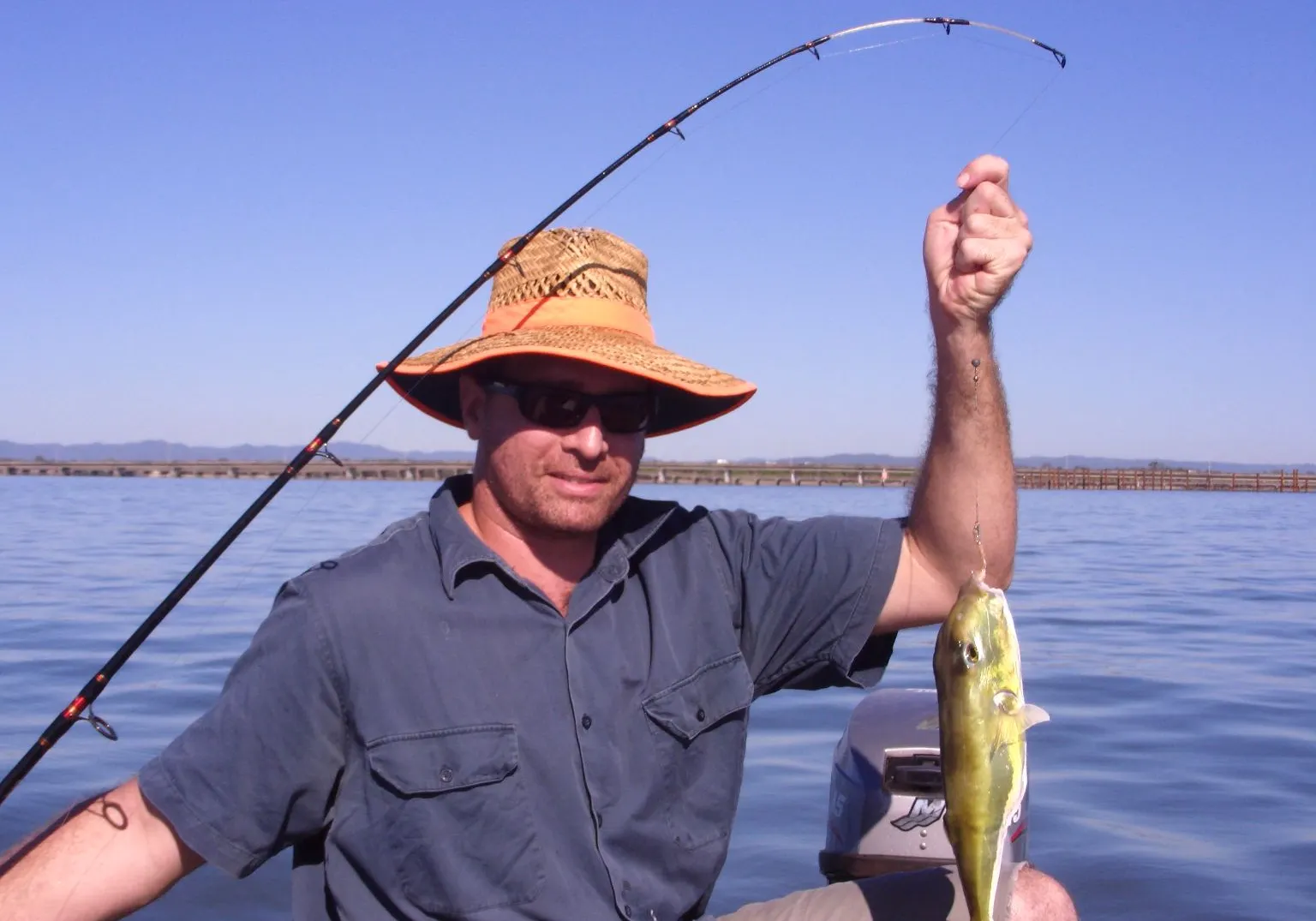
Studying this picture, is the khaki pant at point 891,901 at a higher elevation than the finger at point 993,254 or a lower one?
lower

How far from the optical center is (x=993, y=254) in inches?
118

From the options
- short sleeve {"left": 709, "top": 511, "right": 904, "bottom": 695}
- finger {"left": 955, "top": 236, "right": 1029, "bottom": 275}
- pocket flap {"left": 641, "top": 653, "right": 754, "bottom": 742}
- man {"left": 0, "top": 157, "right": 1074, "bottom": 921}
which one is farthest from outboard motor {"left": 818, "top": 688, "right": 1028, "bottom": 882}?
finger {"left": 955, "top": 236, "right": 1029, "bottom": 275}

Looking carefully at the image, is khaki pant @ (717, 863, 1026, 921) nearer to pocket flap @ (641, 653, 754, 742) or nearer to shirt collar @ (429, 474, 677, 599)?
pocket flap @ (641, 653, 754, 742)

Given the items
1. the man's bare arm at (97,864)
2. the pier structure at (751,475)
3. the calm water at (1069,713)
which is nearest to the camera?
the man's bare arm at (97,864)

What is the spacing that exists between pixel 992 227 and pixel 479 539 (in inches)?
60.8

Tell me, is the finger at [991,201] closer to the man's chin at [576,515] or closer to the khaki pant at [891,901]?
the man's chin at [576,515]

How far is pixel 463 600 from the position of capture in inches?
125

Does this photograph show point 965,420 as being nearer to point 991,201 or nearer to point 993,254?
point 993,254

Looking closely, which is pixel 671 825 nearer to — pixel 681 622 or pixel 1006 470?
pixel 681 622

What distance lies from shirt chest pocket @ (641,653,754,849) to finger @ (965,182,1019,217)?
1399mm

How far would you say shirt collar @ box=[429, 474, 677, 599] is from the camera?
3.19m

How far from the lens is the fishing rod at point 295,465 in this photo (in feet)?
9.86

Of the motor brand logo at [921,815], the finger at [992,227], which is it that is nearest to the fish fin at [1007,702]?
the finger at [992,227]

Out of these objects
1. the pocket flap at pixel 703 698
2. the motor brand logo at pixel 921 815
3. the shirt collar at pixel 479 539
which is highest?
the shirt collar at pixel 479 539
